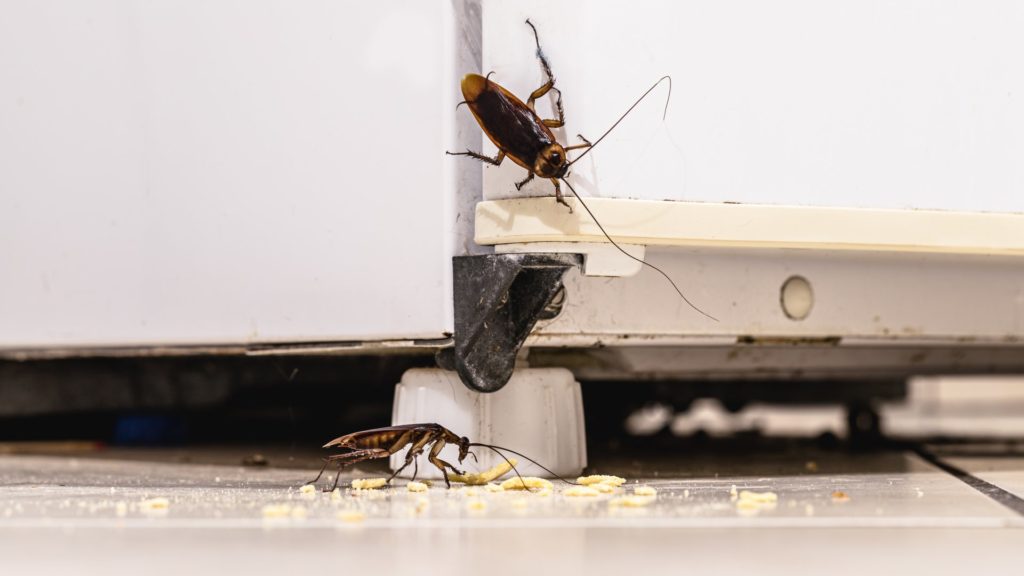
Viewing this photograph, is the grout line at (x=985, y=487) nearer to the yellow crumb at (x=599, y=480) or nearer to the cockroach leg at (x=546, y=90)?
the yellow crumb at (x=599, y=480)

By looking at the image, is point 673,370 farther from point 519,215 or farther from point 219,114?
point 219,114

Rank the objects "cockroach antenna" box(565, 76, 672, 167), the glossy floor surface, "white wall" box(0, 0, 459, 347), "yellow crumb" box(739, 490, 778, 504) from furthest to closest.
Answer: "white wall" box(0, 0, 459, 347), "cockroach antenna" box(565, 76, 672, 167), "yellow crumb" box(739, 490, 778, 504), the glossy floor surface

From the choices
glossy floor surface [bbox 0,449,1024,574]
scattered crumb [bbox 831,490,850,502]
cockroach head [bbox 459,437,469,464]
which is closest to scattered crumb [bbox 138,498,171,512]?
glossy floor surface [bbox 0,449,1024,574]

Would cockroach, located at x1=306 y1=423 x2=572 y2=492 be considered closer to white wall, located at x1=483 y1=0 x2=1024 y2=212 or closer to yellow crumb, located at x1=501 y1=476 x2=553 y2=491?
yellow crumb, located at x1=501 y1=476 x2=553 y2=491

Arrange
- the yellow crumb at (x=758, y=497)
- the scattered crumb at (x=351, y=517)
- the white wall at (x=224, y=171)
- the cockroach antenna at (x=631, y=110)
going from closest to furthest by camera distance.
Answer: the scattered crumb at (x=351, y=517) < the yellow crumb at (x=758, y=497) < the cockroach antenna at (x=631, y=110) < the white wall at (x=224, y=171)

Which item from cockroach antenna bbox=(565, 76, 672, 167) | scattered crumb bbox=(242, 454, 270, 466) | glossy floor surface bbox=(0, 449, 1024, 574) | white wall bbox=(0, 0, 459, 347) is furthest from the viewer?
scattered crumb bbox=(242, 454, 270, 466)

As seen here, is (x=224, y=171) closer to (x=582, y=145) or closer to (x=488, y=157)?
(x=488, y=157)

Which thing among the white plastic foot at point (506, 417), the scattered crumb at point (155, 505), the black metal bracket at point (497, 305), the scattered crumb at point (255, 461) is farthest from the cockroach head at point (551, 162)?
the scattered crumb at point (255, 461)
